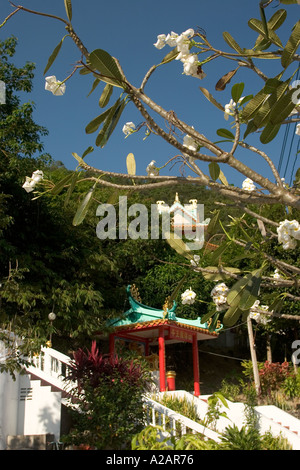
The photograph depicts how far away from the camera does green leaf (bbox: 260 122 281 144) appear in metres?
2.42

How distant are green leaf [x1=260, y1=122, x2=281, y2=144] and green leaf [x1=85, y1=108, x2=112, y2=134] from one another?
835 mm

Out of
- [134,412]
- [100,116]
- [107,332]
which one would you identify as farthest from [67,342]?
[100,116]

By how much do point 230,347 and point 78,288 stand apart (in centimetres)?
1002

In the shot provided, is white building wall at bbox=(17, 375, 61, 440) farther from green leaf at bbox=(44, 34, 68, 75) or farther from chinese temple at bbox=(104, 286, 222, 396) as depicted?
green leaf at bbox=(44, 34, 68, 75)

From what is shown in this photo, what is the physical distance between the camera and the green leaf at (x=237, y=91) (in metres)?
2.61

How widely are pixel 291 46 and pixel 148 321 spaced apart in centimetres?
1041

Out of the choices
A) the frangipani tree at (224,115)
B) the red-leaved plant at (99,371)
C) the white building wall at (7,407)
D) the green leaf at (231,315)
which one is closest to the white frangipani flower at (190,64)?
the frangipani tree at (224,115)

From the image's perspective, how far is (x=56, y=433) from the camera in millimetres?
6926

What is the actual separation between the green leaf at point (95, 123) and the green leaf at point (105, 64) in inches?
12.5

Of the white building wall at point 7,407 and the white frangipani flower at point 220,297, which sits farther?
the white building wall at point 7,407

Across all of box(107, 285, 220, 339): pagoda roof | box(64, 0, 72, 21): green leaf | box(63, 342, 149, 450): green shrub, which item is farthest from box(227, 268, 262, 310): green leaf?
box(107, 285, 220, 339): pagoda roof

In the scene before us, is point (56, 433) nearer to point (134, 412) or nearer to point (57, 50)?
point (134, 412)

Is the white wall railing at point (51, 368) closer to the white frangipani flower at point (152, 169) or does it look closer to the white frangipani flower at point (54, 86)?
the white frangipani flower at point (152, 169)

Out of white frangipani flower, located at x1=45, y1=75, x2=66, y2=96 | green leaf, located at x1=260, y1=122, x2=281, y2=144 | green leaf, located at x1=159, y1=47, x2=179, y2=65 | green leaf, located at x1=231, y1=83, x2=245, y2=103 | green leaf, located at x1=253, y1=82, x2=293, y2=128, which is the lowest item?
green leaf, located at x1=260, y1=122, x2=281, y2=144
